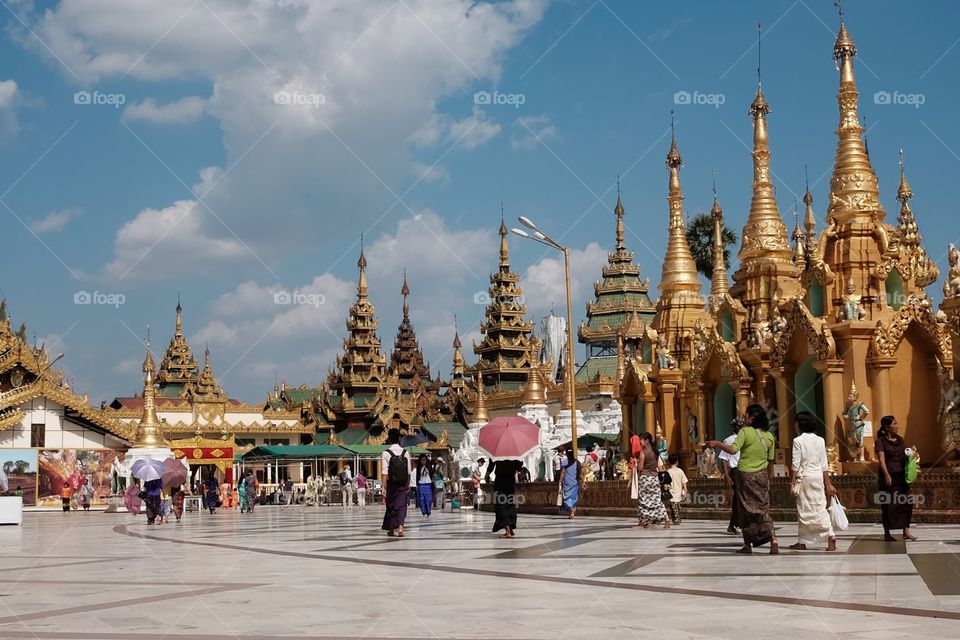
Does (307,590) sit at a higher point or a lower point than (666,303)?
lower

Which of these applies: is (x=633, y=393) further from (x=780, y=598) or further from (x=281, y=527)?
(x=780, y=598)

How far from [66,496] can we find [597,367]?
2827 cm

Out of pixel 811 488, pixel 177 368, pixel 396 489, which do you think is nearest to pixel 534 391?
pixel 396 489

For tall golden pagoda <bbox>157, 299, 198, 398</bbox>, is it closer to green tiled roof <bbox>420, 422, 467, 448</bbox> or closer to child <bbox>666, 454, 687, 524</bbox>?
green tiled roof <bbox>420, 422, 467, 448</bbox>

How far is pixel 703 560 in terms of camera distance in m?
12.8

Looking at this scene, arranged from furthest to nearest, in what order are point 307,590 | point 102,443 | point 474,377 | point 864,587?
point 474,377, point 102,443, point 307,590, point 864,587

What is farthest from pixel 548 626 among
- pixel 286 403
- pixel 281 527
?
pixel 286 403

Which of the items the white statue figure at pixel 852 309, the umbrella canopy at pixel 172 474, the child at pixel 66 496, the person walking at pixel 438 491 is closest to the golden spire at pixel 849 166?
the white statue figure at pixel 852 309

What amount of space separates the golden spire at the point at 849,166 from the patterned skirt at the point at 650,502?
8.98 metres

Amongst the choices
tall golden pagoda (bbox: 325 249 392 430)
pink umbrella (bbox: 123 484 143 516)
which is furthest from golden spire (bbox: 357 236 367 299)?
pink umbrella (bbox: 123 484 143 516)

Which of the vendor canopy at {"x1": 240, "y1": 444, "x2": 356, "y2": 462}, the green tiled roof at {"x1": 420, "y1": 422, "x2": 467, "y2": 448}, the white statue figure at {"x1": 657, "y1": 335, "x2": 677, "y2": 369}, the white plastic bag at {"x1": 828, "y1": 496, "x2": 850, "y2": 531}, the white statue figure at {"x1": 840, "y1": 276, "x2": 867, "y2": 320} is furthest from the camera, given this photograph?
the green tiled roof at {"x1": 420, "y1": 422, "x2": 467, "y2": 448}

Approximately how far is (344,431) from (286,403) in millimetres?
9068

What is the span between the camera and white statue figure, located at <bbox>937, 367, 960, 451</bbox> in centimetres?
2273

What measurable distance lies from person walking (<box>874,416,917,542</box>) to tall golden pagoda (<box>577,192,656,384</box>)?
4828 cm
